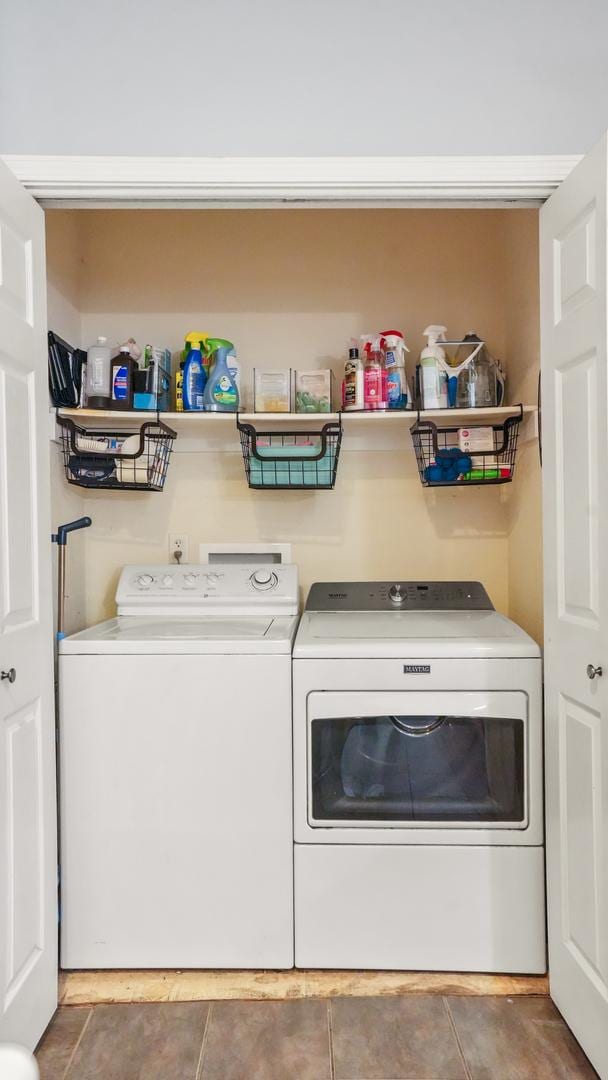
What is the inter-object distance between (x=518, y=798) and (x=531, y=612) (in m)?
0.68

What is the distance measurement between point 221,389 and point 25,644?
1.16m

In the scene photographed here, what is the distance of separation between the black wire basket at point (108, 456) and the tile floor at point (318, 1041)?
4.99 feet

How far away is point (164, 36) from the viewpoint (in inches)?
64.3

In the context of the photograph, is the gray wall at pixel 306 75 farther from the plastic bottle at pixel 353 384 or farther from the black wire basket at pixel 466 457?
the black wire basket at pixel 466 457

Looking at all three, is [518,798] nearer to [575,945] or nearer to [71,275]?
[575,945]

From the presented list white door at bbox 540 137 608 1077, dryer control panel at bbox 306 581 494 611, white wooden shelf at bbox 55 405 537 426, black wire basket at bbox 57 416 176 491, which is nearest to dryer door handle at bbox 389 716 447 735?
white door at bbox 540 137 608 1077

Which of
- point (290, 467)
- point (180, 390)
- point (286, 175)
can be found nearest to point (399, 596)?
point (290, 467)

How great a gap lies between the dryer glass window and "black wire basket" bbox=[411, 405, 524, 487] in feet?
2.87

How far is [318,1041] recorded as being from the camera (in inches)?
66.2

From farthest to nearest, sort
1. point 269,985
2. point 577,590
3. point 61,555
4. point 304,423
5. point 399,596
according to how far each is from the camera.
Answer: point 304,423 → point 399,596 → point 61,555 → point 269,985 → point 577,590

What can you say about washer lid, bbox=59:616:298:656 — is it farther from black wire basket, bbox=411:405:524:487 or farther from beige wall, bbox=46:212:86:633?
black wire basket, bbox=411:405:524:487

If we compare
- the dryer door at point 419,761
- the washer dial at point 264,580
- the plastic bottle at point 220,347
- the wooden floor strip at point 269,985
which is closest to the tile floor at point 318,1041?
the wooden floor strip at point 269,985

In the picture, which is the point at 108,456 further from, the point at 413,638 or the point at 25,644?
the point at 413,638

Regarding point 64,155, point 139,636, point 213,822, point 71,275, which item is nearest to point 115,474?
point 139,636
